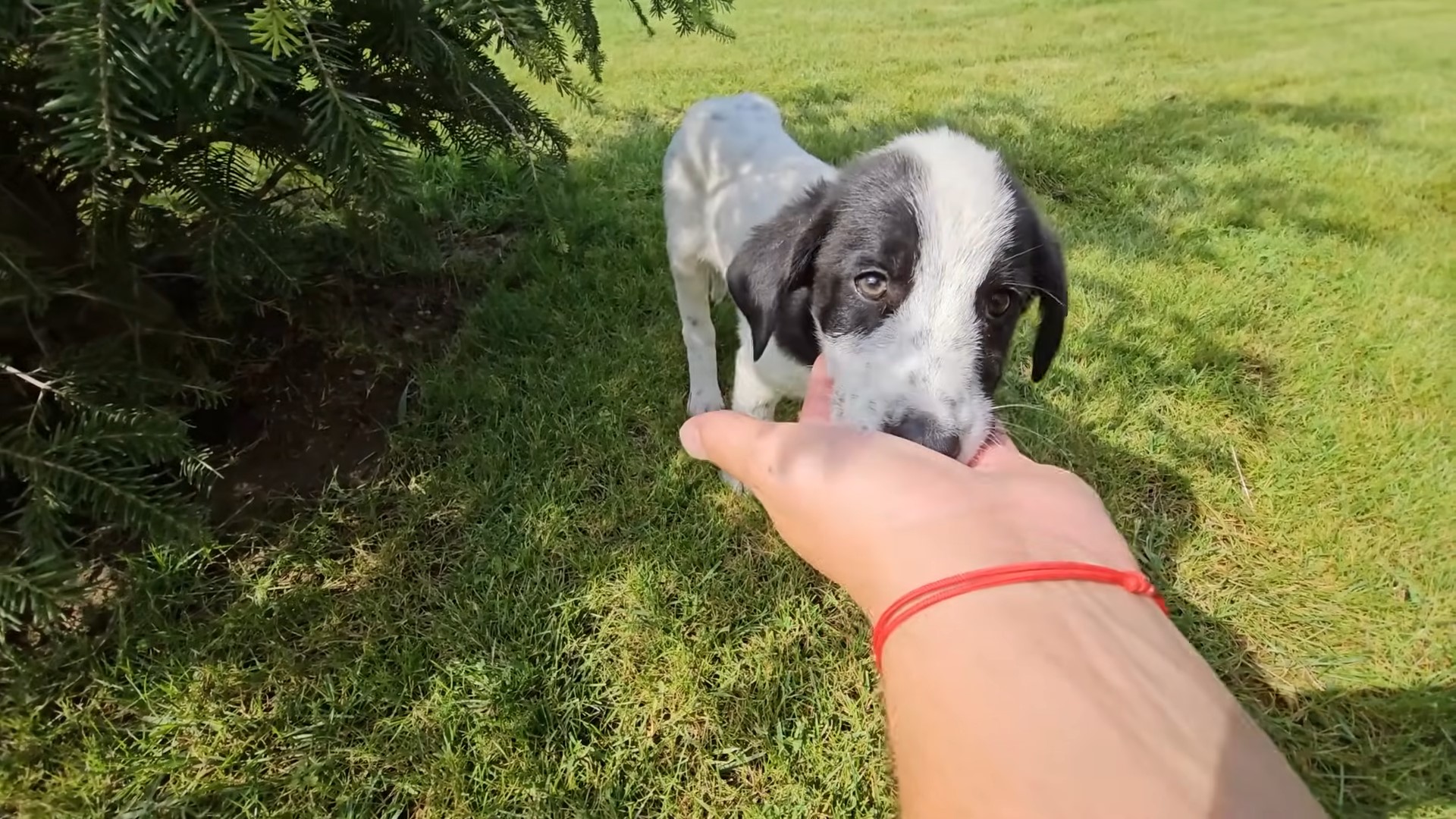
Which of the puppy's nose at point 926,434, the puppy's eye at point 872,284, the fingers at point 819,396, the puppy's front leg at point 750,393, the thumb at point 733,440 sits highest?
the puppy's eye at point 872,284

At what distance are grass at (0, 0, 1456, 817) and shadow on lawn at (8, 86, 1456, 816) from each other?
1 cm

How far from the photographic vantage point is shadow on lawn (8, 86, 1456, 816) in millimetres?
2074

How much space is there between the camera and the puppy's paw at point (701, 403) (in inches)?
128

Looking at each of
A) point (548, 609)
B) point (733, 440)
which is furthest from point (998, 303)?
point (548, 609)

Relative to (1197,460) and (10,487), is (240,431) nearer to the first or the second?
(10,487)

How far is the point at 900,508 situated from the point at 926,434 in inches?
11.1

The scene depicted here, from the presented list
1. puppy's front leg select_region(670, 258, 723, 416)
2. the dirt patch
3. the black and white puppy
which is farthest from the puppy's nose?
the dirt patch

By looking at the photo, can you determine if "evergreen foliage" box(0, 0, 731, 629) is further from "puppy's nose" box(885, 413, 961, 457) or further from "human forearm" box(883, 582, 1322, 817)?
"human forearm" box(883, 582, 1322, 817)

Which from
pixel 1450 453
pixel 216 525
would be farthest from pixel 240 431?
pixel 1450 453

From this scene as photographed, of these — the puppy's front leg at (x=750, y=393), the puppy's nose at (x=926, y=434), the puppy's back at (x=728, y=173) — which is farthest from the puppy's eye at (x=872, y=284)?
the puppy's back at (x=728, y=173)

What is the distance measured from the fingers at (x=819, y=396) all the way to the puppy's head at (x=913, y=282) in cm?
5

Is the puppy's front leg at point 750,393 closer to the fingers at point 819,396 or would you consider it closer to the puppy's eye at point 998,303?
the fingers at point 819,396

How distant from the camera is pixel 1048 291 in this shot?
2244mm

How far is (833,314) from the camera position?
6.99 feet
